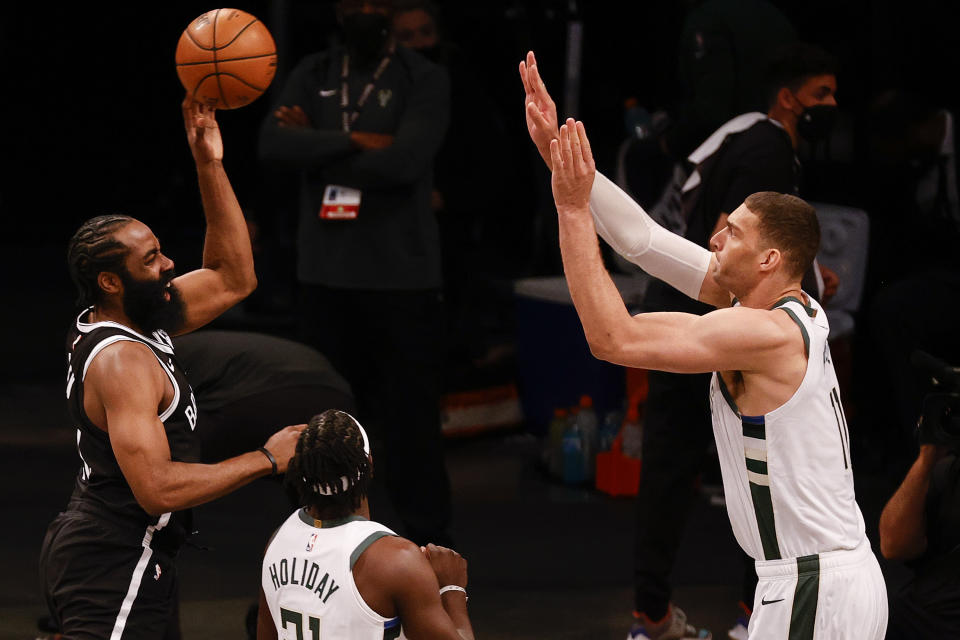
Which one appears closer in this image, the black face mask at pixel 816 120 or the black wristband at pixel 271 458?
the black wristband at pixel 271 458

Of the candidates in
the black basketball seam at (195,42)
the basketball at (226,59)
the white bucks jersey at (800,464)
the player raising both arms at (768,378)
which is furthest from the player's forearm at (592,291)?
the black basketball seam at (195,42)

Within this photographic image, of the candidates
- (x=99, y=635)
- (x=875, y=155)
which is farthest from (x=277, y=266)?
(x=99, y=635)

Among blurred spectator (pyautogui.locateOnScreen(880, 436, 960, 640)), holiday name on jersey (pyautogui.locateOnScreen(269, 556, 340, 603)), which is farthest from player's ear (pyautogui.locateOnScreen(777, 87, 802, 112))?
holiday name on jersey (pyautogui.locateOnScreen(269, 556, 340, 603))

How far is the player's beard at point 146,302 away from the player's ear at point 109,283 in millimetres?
12

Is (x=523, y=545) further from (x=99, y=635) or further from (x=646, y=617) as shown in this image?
(x=99, y=635)

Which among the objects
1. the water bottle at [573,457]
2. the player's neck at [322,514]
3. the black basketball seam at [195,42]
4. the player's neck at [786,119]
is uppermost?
the black basketball seam at [195,42]

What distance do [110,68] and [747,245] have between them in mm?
13147

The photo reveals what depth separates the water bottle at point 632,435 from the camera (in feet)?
21.8

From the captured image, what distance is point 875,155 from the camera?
24.3 ft

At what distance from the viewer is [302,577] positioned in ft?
10.4

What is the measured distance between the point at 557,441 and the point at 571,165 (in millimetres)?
4135

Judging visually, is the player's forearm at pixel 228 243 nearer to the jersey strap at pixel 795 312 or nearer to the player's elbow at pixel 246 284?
the player's elbow at pixel 246 284

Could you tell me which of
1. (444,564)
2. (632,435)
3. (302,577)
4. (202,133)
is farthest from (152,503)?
(632,435)

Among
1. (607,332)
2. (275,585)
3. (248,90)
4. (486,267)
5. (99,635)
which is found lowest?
(486,267)
